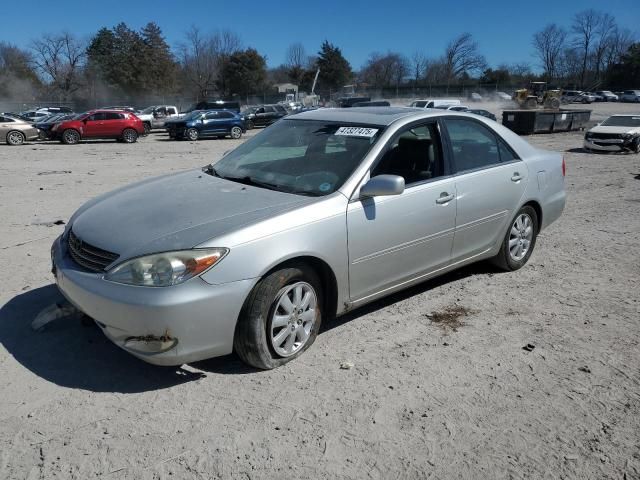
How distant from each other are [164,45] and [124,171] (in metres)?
64.2

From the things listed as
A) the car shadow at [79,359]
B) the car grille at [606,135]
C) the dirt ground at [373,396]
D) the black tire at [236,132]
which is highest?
the car shadow at [79,359]

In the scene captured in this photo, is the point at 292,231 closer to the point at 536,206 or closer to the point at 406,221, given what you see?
the point at 406,221

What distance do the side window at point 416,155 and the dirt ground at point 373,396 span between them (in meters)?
1.11

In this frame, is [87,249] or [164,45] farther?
[164,45]

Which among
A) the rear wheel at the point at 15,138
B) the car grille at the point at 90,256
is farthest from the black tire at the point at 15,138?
the car grille at the point at 90,256

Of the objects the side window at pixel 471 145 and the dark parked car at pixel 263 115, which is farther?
the dark parked car at pixel 263 115

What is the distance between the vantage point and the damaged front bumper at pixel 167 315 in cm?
292

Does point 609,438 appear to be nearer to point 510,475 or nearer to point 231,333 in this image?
point 510,475

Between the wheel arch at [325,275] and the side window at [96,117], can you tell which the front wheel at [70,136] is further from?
the wheel arch at [325,275]

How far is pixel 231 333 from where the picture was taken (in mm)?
3158

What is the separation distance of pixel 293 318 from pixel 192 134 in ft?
81.6

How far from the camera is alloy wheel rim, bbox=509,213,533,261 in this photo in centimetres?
524

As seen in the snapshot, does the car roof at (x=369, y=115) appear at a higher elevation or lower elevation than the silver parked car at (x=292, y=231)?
higher

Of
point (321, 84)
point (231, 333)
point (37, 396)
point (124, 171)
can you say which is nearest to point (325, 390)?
point (231, 333)
